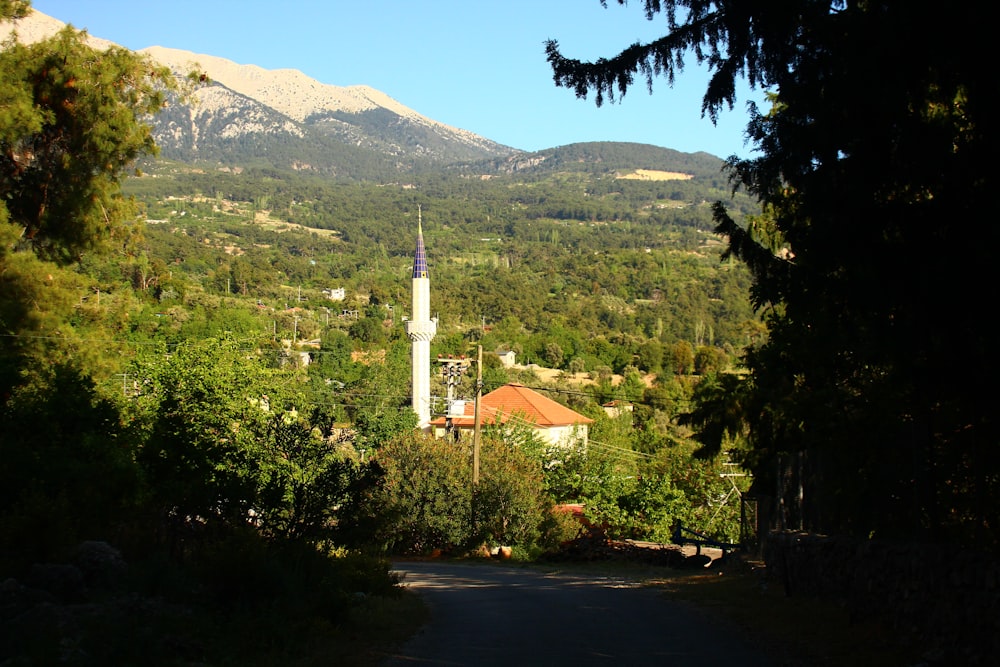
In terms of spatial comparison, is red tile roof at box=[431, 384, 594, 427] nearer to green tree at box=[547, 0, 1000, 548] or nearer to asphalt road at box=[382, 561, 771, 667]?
asphalt road at box=[382, 561, 771, 667]

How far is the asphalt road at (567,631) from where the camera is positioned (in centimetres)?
977

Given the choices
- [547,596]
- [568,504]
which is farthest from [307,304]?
[547,596]

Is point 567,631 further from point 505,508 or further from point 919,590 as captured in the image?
point 505,508

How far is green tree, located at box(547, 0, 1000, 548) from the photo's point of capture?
728 centimetres

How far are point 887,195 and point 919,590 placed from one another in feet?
13.1

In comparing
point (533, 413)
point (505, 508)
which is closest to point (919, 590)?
point (505, 508)

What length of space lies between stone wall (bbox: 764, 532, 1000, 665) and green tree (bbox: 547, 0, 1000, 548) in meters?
0.31

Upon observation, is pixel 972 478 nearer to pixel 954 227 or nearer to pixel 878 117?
pixel 954 227

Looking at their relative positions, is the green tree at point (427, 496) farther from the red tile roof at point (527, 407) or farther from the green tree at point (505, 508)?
the red tile roof at point (527, 407)

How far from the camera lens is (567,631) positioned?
11844 millimetres

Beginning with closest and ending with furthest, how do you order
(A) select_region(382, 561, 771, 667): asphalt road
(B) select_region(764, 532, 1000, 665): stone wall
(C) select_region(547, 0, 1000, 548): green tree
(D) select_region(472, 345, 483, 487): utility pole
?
(C) select_region(547, 0, 1000, 548): green tree
(B) select_region(764, 532, 1000, 665): stone wall
(A) select_region(382, 561, 771, 667): asphalt road
(D) select_region(472, 345, 483, 487): utility pole

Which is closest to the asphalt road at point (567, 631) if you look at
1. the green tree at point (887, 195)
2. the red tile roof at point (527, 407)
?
the green tree at point (887, 195)

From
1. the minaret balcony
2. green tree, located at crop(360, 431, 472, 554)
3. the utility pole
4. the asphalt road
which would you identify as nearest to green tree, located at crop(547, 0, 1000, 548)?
the asphalt road

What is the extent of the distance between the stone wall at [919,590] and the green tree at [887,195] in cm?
31
